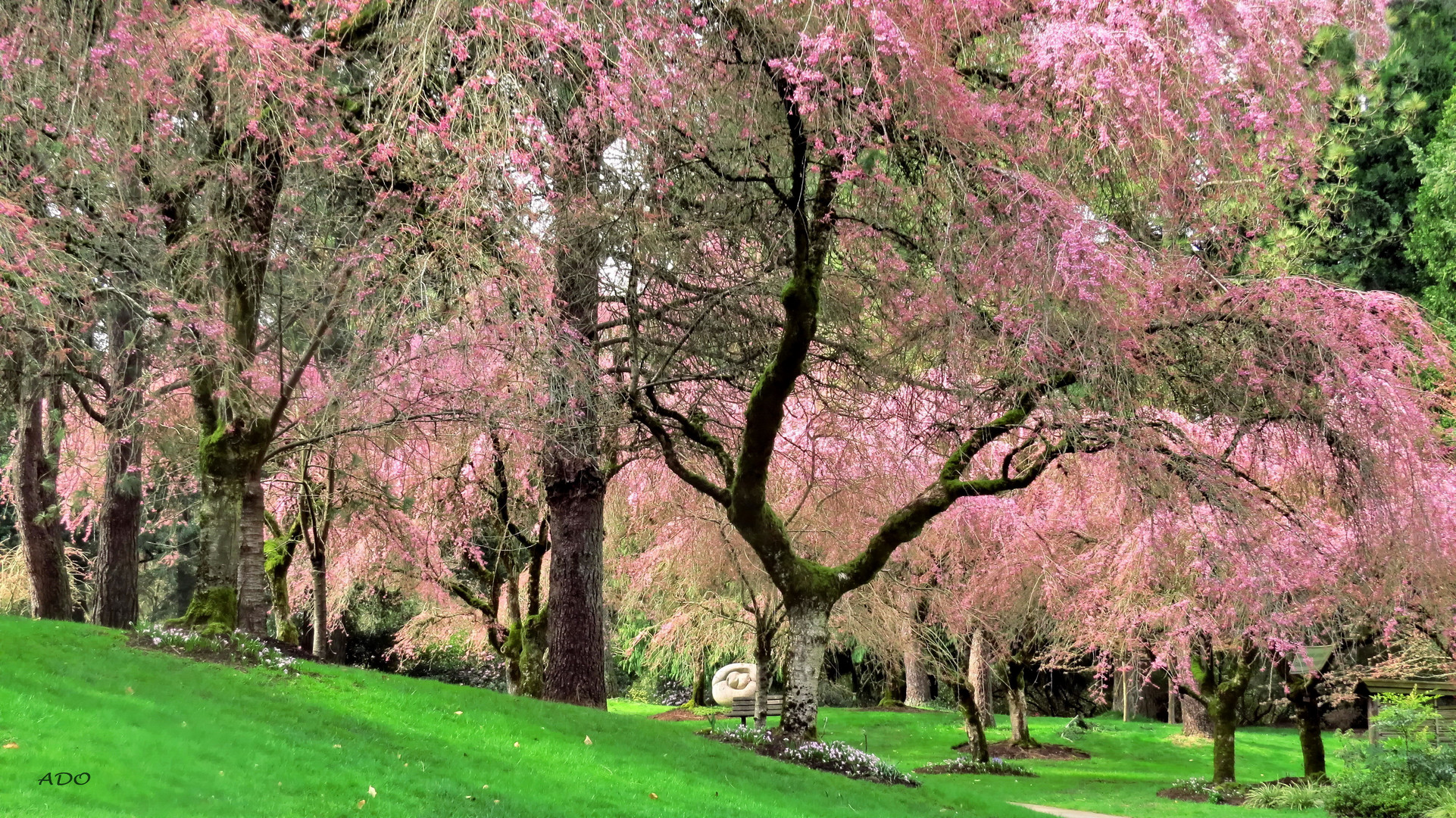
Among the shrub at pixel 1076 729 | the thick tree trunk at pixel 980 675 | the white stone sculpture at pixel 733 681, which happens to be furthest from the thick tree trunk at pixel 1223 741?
the white stone sculpture at pixel 733 681

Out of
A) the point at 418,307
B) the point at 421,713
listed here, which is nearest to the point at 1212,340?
the point at 418,307

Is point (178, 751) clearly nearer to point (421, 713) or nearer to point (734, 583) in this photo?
point (421, 713)

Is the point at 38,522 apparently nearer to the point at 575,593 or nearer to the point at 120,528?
the point at 120,528

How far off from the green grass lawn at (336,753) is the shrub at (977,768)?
681 cm

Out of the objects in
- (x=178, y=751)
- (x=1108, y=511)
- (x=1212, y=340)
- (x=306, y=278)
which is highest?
(x=306, y=278)

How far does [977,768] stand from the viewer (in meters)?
18.4

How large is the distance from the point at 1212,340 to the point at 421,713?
7.30m

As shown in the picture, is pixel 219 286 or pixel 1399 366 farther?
pixel 219 286

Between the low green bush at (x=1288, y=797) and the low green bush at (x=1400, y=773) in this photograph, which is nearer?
the low green bush at (x=1400, y=773)

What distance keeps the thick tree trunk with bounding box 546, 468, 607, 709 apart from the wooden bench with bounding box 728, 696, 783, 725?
10.3 meters

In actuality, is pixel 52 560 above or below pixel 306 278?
below

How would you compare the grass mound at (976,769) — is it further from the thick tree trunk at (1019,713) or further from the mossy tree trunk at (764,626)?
the mossy tree trunk at (764,626)

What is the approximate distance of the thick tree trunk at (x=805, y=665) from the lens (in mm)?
11062

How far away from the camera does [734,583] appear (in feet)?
53.3
